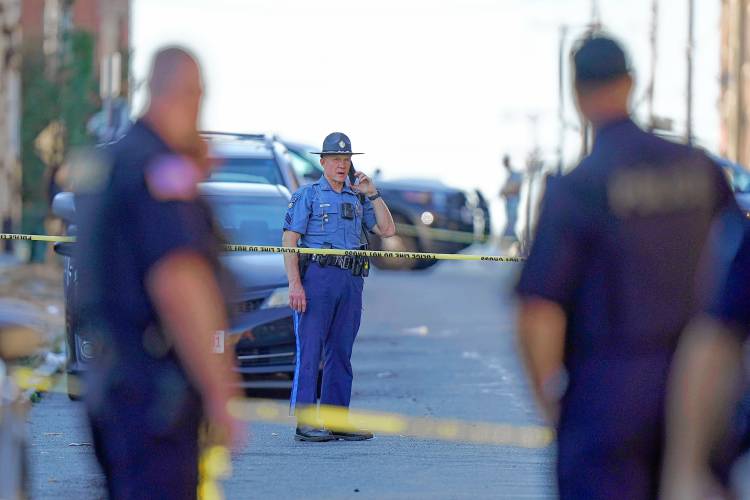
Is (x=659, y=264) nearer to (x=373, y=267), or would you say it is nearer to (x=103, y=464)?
(x=103, y=464)

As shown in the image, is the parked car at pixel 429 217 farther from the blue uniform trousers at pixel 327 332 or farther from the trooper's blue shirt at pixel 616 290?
the trooper's blue shirt at pixel 616 290

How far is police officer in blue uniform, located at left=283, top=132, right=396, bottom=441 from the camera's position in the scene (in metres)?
11.2

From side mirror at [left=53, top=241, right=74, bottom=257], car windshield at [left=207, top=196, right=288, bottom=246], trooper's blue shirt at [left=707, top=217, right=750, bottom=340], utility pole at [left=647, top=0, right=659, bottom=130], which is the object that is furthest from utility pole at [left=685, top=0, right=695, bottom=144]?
trooper's blue shirt at [left=707, top=217, right=750, bottom=340]

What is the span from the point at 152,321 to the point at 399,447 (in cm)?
605

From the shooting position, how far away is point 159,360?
5203 millimetres

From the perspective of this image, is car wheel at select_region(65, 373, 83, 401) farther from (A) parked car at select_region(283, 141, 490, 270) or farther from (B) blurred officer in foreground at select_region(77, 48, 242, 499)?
(A) parked car at select_region(283, 141, 490, 270)

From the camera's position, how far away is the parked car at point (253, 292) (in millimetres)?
13172

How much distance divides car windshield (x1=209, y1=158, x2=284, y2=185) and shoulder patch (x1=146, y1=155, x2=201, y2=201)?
34.1 ft

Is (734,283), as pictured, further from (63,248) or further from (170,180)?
(63,248)

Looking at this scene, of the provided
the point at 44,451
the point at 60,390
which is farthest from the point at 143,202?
the point at 60,390

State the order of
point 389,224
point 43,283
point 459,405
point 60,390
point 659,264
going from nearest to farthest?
point 659,264, point 389,224, point 459,405, point 60,390, point 43,283

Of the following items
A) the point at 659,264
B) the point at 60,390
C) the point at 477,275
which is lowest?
the point at 477,275

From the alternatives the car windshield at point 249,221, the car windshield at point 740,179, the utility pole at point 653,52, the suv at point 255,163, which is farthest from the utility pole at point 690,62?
the car windshield at point 249,221

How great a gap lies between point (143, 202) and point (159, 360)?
0.46 meters
